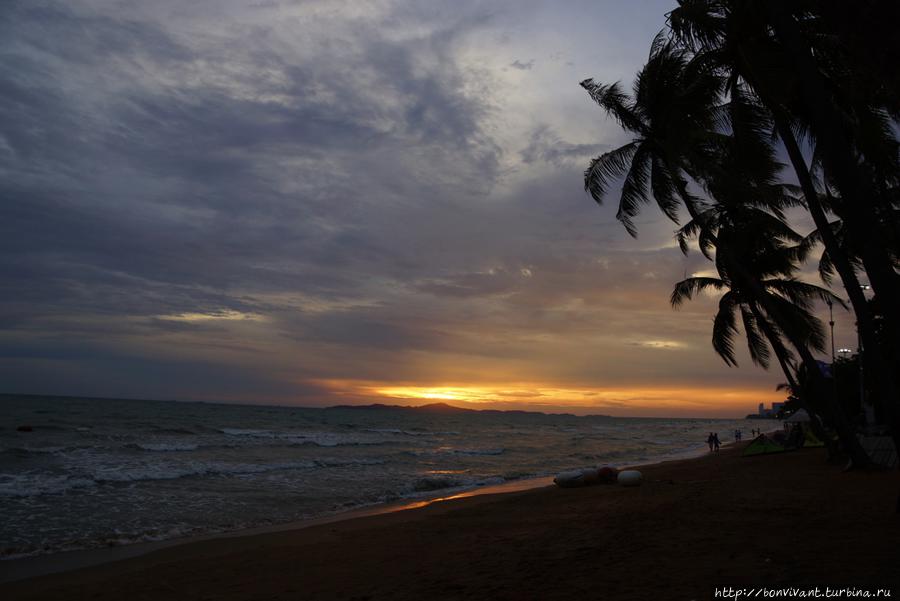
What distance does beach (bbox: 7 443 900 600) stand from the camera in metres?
5.36

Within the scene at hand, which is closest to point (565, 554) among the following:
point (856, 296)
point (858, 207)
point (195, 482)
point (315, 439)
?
point (858, 207)

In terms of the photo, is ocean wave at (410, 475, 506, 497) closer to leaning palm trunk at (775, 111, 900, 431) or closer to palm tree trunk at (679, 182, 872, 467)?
palm tree trunk at (679, 182, 872, 467)

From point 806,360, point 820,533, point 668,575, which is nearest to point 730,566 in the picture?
point 668,575

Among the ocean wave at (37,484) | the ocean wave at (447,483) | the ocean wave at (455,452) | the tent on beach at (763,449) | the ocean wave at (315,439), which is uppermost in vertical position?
the tent on beach at (763,449)

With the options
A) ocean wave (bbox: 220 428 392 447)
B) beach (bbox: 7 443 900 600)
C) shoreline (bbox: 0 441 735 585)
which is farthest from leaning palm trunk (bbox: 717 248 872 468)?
ocean wave (bbox: 220 428 392 447)

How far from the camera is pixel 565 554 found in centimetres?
692

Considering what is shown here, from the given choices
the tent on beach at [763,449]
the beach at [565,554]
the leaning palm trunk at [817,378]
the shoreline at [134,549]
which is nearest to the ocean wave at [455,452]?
the tent on beach at [763,449]

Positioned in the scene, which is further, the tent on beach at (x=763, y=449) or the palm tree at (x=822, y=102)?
the tent on beach at (x=763, y=449)

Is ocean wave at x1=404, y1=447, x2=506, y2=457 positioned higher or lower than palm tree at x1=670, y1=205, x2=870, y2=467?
lower

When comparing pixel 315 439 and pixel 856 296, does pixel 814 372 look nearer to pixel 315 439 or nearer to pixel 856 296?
pixel 856 296

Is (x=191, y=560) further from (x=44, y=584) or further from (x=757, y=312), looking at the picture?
(x=757, y=312)

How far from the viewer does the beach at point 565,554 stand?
5355 mm

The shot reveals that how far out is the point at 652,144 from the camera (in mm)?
15000

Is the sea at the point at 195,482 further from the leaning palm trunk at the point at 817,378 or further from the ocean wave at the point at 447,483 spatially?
the leaning palm trunk at the point at 817,378
